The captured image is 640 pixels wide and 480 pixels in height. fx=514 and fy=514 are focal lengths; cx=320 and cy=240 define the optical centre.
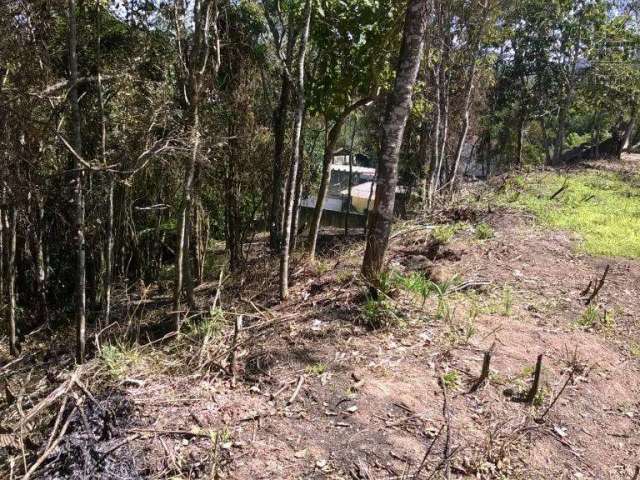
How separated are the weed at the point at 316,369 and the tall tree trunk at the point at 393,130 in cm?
129

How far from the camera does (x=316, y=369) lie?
452 centimetres

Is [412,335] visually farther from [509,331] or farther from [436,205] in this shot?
[436,205]

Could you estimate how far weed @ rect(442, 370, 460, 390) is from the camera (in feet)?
14.2

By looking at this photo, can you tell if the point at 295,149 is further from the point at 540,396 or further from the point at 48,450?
the point at 48,450

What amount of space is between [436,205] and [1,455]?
351 inches

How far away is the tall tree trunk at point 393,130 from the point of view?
16.2 ft

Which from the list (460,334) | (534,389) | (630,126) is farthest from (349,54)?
(630,126)

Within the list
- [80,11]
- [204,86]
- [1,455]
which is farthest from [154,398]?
[80,11]

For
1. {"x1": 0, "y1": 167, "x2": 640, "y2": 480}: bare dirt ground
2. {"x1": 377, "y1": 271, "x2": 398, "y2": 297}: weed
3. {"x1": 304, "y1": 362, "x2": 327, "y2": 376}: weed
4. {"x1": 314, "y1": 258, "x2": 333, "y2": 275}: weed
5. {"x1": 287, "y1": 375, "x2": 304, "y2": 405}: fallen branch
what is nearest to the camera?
{"x1": 0, "y1": 167, "x2": 640, "y2": 480}: bare dirt ground

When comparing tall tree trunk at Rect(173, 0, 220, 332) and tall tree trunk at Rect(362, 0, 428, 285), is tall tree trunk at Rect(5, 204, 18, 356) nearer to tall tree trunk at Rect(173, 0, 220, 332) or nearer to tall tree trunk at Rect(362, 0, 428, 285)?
tall tree trunk at Rect(173, 0, 220, 332)

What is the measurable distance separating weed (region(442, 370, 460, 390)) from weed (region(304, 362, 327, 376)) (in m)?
1.03

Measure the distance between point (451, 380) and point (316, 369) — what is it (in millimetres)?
1162

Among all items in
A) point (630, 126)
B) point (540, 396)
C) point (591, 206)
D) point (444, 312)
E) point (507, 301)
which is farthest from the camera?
point (630, 126)

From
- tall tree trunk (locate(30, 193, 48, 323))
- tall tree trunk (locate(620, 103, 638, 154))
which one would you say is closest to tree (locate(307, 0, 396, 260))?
tall tree trunk (locate(30, 193, 48, 323))
